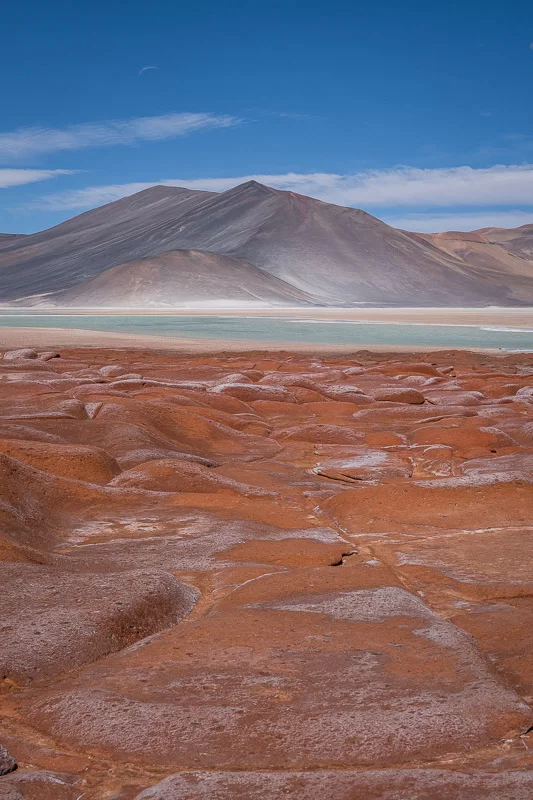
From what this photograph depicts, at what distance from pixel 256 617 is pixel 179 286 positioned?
117380mm

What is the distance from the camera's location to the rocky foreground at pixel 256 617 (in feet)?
8.48

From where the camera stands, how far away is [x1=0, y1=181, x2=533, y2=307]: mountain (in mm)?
123062

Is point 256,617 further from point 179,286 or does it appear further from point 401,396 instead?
point 179,286

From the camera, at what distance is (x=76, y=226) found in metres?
188

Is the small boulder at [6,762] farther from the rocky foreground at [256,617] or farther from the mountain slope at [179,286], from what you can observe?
the mountain slope at [179,286]

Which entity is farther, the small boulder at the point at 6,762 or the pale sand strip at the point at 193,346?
the pale sand strip at the point at 193,346

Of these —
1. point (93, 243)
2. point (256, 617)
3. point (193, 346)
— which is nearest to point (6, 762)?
point (256, 617)

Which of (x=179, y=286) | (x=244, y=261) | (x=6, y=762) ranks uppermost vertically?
(x=244, y=261)

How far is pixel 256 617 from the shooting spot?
381cm

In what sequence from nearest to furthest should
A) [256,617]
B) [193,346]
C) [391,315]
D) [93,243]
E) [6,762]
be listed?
[6,762]
[256,617]
[193,346]
[391,315]
[93,243]

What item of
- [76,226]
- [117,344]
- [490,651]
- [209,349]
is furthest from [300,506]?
[76,226]

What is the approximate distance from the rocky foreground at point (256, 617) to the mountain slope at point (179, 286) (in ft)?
344

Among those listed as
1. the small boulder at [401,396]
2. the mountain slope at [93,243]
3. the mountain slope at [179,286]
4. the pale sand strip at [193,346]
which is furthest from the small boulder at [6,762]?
the mountain slope at [93,243]

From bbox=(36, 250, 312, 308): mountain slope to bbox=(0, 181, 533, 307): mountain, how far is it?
0.19m
